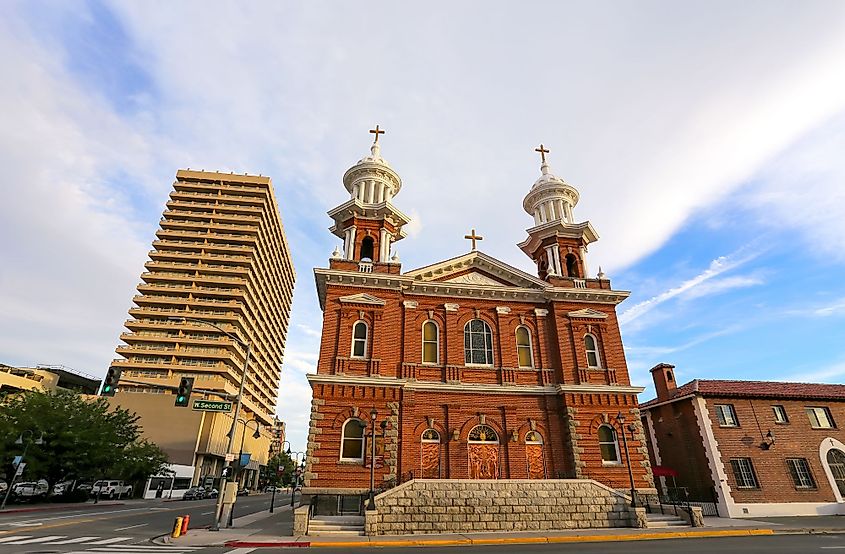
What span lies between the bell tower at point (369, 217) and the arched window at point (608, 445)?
1459cm

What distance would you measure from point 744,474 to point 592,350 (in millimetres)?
10823

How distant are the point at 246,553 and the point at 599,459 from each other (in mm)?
17030

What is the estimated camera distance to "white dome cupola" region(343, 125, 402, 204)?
1156 inches

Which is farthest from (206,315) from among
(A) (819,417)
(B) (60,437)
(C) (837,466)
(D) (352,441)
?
(C) (837,466)

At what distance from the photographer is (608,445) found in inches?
938

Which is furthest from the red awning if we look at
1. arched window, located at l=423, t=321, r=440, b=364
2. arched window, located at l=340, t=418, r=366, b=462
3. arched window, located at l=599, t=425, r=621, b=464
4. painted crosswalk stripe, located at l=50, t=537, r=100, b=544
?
painted crosswalk stripe, located at l=50, t=537, r=100, b=544

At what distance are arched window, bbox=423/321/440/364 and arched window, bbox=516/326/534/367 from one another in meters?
4.66

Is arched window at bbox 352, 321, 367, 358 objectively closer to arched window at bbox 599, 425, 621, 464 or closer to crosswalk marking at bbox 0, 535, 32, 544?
arched window at bbox 599, 425, 621, 464

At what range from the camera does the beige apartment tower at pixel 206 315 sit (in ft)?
200

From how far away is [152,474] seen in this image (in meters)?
48.8

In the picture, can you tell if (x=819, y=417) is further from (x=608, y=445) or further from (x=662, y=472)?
(x=608, y=445)

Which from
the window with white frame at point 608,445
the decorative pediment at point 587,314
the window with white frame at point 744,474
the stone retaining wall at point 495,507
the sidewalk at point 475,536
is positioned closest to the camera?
the sidewalk at point 475,536

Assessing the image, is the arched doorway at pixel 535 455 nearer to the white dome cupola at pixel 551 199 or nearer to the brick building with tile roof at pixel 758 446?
the brick building with tile roof at pixel 758 446

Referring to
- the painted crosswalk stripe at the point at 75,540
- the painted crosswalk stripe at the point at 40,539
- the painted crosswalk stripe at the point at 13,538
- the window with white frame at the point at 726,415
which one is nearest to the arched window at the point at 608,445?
the window with white frame at the point at 726,415
